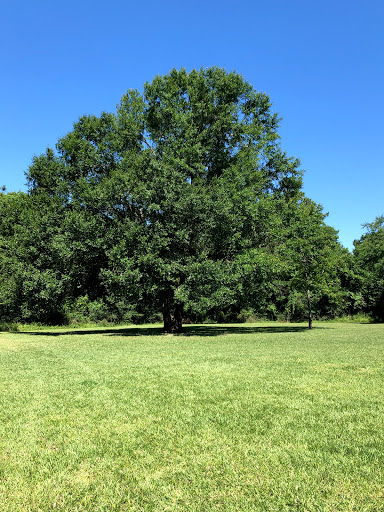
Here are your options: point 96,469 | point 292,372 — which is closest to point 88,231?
point 292,372

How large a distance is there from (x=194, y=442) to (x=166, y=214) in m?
18.9

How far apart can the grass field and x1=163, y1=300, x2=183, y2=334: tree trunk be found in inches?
693

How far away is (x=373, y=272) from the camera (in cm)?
5112

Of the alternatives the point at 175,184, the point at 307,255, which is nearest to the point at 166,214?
the point at 175,184

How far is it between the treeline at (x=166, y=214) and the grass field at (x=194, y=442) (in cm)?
1318

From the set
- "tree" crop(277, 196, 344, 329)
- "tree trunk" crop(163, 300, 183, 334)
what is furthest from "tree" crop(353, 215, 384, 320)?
"tree trunk" crop(163, 300, 183, 334)

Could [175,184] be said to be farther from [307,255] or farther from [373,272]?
[373,272]

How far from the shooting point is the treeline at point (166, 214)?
70.6 feet

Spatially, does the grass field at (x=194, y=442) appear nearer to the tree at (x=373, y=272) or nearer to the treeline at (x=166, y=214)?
the treeline at (x=166, y=214)

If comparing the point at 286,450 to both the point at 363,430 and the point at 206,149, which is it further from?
the point at 206,149

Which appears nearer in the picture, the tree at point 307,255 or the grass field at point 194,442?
the grass field at point 194,442

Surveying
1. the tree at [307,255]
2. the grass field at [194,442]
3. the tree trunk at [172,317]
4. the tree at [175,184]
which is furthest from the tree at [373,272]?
the grass field at [194,442]

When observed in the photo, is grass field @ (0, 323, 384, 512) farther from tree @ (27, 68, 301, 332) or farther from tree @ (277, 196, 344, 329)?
tree @ (277, 196, 344, 329)

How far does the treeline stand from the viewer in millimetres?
21531
